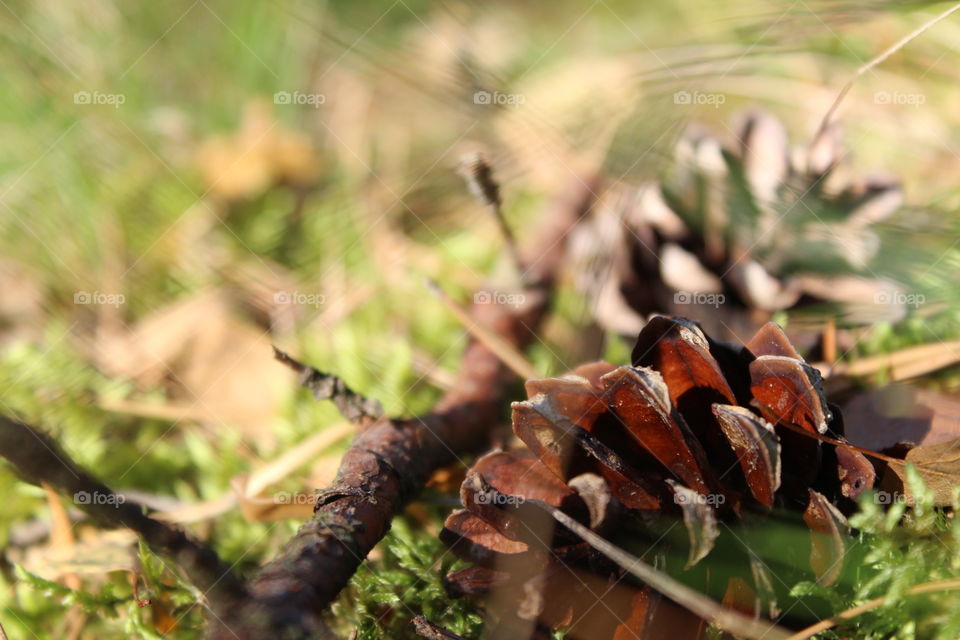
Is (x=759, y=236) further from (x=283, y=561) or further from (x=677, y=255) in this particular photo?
(x=283, y=561)

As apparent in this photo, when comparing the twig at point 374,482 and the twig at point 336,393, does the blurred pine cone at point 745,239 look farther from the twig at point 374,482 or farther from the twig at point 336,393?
the twig at point 336,393

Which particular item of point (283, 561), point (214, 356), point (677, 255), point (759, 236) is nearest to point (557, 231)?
point (677, 255)

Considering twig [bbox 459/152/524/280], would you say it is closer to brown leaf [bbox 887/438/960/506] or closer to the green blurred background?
the green blurred background

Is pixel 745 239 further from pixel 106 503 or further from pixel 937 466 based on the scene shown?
pixel 106 503

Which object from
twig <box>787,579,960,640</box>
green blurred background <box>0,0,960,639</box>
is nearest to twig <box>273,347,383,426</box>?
green blurred background <box>0,0,960,639</box>

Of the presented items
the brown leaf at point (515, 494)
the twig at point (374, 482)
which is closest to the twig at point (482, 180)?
the twig at point (374, 482)
